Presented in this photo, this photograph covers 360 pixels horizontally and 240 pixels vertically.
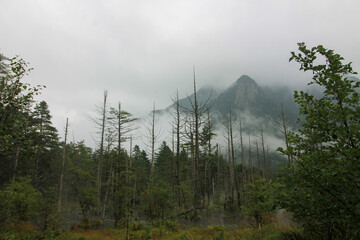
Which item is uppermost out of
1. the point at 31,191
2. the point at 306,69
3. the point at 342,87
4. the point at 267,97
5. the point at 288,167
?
the point at 267,97

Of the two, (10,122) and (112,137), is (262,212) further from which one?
(112,137)

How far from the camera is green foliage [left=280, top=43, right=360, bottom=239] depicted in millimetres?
2910

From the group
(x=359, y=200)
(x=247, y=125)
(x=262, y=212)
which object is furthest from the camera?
(x=247, y=125)

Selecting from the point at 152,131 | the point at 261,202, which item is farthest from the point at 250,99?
the point at 261,202

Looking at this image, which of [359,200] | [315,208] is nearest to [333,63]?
[359,200]

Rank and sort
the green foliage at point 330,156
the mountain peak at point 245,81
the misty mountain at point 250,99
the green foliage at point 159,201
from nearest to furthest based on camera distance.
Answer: the green foliage at point 330,156
the green foliage at point 159,201
the misty mountain at point 250,99
the mountain peak at point 245,81

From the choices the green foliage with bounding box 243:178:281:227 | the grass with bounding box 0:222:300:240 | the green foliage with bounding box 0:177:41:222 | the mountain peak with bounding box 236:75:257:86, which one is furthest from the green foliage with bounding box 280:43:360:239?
the mountain peak with bounding box 236:75:257:86

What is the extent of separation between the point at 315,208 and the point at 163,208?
41.4ft

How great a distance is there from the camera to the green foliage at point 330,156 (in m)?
2.91

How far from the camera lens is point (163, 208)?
1451 centimetres

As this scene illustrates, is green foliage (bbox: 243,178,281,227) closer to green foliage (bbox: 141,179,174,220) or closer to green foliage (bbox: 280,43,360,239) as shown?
green foliage (bbox: 141,179,174,220)

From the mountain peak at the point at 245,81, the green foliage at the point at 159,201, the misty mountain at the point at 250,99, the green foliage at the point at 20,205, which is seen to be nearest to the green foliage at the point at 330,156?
the green foliage at the point at 159,201

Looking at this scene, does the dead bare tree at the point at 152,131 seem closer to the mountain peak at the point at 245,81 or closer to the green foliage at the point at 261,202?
the green foliage at the point at 261,202

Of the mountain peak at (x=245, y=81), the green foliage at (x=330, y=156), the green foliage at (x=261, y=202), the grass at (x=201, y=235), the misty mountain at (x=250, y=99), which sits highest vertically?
the mountain peak at (x=245, y=81)
